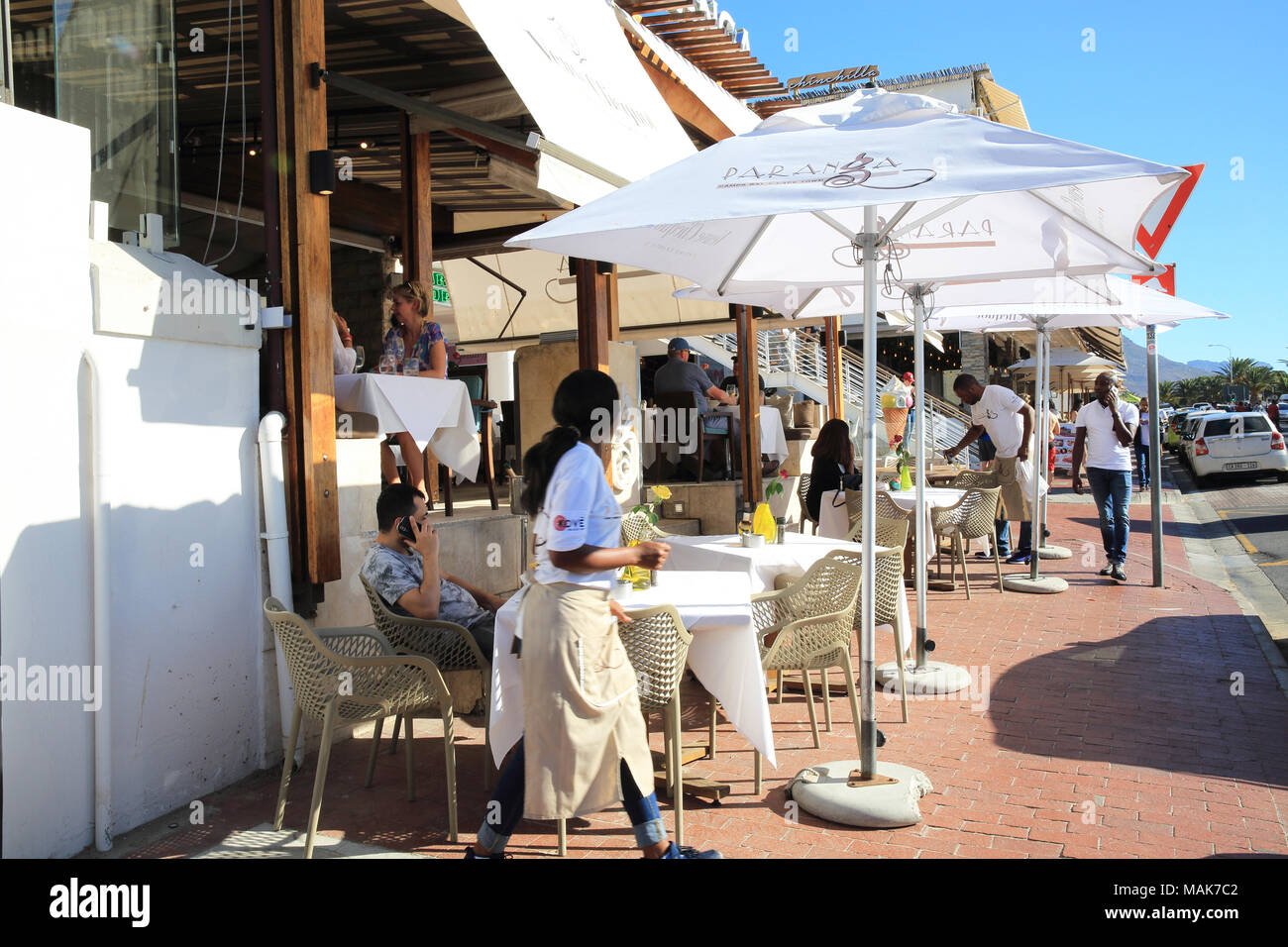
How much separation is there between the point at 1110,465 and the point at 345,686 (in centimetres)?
795

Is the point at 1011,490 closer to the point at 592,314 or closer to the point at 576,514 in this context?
the point at 592,314

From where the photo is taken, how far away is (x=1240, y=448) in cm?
2192

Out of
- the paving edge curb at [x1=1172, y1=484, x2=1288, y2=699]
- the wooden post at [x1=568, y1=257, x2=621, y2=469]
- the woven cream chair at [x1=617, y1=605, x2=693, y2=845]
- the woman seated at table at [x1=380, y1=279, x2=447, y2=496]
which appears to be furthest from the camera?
the wooden post at [x1=568, y1=257, x2=621, y2=469]

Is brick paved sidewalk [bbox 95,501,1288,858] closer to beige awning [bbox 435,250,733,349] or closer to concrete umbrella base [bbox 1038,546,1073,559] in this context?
concrete umbrella base [bbox 1038,546,1073,559]

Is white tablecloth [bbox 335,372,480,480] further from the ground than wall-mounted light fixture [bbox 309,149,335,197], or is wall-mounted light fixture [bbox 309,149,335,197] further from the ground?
wall-mounted light fixture [bbox 309,149,335,197]

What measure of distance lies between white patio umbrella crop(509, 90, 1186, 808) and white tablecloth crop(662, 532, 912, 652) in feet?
4.76

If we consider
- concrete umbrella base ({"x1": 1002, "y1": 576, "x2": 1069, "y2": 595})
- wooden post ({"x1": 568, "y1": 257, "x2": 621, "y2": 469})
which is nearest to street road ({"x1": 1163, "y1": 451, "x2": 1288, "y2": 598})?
concrete umbrella base ({"x1": 1002, "y1": 576, "x2": 1069, "y2": 595})

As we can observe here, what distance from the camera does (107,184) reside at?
4.48 m

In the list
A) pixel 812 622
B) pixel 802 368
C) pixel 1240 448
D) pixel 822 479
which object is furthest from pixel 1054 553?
pixel 1240 448

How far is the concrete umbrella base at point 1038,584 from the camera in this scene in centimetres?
894

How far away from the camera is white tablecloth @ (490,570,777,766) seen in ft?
13.0

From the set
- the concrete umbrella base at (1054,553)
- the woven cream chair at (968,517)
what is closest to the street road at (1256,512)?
the concrete umbrella base at (1054,553)

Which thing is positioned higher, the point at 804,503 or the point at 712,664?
the point at 804,503
